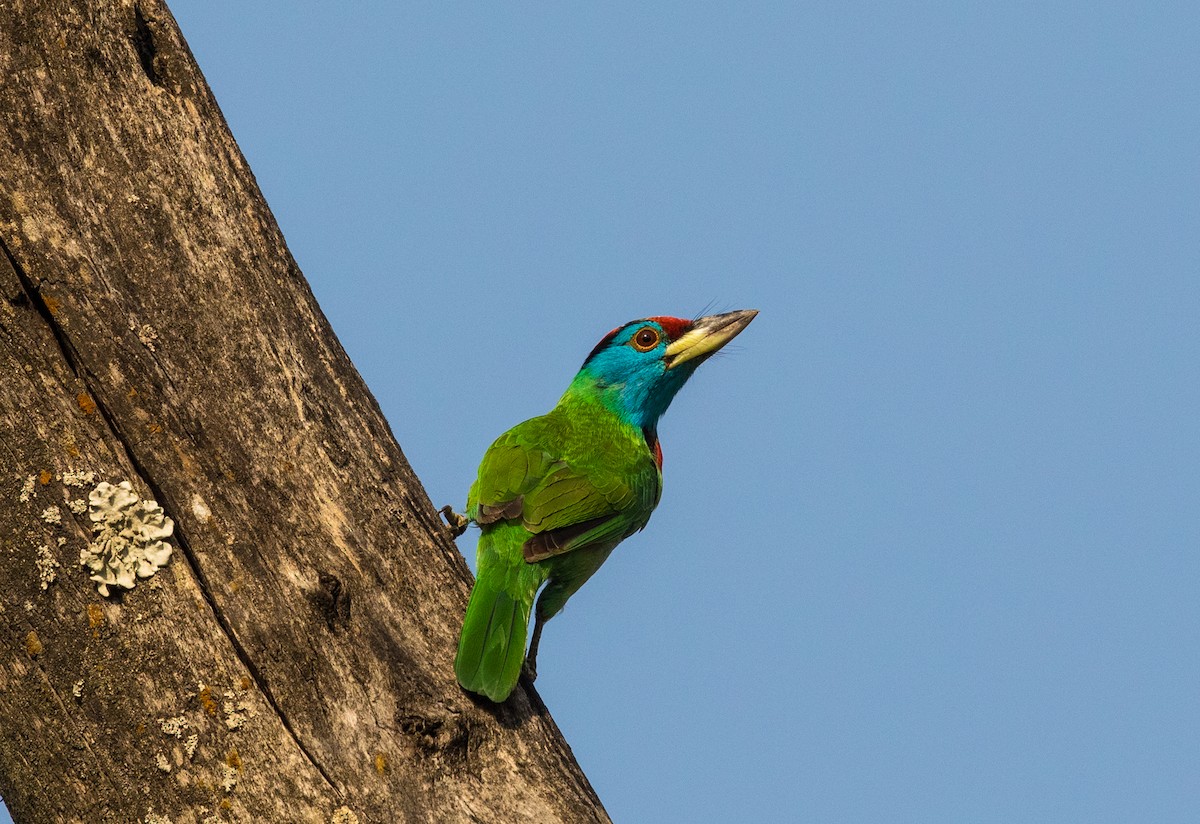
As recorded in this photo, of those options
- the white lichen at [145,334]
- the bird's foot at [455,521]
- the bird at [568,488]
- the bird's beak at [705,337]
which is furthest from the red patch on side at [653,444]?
the white lichen at [145,334]

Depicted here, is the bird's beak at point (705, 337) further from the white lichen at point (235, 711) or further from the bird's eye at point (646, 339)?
the white lichen at point (235, 711)

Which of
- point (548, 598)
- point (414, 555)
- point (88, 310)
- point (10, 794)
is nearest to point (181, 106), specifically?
point (88, 310)

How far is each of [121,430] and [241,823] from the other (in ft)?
3.28

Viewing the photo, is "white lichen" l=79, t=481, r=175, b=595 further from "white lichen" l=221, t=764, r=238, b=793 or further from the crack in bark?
"white lichen" l=221, t=764, r=238, b=793

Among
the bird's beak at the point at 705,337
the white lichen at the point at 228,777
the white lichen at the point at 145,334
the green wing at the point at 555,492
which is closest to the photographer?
the white lichen at the point at 228,777

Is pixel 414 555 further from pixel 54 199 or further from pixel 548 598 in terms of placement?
pixel 548 598

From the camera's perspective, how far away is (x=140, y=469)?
3.17m

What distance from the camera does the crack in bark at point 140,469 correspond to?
308 centimetres

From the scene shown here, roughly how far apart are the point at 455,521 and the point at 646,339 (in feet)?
5.60

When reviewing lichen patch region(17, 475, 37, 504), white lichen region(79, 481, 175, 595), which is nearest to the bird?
white lichen region(79, 481, 175, 595)

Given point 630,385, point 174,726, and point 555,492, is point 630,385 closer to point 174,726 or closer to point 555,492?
point 555,492

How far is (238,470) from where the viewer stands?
129 inches

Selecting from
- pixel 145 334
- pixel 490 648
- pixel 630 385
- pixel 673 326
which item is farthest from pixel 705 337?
pixel 145 334

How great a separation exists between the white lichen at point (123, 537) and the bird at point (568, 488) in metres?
0.84
